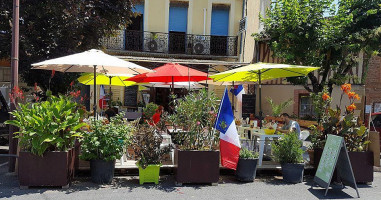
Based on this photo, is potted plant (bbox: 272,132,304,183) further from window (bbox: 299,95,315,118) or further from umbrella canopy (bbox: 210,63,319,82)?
window (bbox: 299,95,315,118)

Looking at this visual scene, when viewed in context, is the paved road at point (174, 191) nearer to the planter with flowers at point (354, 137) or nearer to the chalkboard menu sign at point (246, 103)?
the planter with flowers at point (354, 137)

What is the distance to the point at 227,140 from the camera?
6484 millimetres

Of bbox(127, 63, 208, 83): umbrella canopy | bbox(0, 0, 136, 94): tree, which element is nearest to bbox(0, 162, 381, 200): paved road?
bbox(127, 63, 208, 83): umbrella canopy

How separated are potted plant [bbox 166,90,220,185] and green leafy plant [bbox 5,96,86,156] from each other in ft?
5.79

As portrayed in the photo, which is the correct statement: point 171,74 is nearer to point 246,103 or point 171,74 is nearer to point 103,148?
point 103,148

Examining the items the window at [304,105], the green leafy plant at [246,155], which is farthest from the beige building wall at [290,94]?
the green leafy plant at [246,155]

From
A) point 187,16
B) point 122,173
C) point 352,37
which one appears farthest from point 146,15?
point 122,173

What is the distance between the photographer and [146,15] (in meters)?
16.5

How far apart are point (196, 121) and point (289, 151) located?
182cm

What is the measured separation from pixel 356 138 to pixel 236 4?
11378mm

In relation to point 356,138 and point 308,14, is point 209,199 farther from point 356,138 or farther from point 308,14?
point 308,14

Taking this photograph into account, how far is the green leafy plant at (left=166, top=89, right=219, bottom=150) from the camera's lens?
254 inches

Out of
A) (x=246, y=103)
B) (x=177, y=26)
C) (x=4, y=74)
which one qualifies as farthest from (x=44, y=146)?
(x=177, y=26)

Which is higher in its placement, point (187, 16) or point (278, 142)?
point (187, 16)
